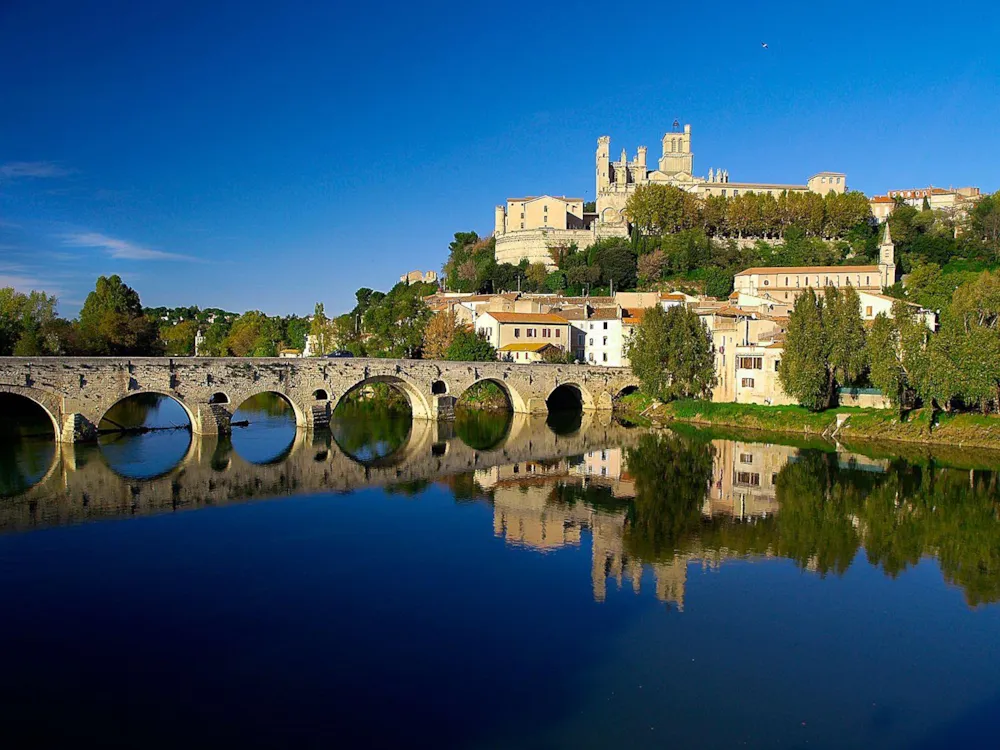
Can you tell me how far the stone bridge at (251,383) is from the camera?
1312 inches

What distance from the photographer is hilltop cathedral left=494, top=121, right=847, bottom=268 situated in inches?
3541

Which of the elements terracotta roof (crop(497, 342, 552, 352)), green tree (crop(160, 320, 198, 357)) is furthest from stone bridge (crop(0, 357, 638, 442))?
green tree (crop(160, 320, 198, 357))

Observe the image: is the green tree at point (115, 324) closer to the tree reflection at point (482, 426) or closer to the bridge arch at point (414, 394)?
the bridge arch at point (414, 394)

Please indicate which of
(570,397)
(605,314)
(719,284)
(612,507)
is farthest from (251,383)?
(719,284)

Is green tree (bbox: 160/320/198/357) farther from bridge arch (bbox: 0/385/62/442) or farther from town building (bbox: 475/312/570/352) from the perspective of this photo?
bridge arch (bbox: 0/385/62/442)

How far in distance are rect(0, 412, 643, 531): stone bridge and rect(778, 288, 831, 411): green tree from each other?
8382mm

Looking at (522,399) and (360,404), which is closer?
(522,399)

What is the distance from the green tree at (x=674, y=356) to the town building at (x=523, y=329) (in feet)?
33.5

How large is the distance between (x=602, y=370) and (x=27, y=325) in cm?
3826

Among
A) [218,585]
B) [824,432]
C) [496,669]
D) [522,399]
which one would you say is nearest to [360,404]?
[522,399]

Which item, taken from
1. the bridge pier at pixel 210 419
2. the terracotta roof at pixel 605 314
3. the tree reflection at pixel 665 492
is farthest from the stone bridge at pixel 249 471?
the terracotta roof at pixel 605 314

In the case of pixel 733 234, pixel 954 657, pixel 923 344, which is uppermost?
pixel 733 234

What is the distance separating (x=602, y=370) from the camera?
52.7 meters

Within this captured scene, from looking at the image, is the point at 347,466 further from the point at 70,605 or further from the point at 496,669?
the point at 496,669
